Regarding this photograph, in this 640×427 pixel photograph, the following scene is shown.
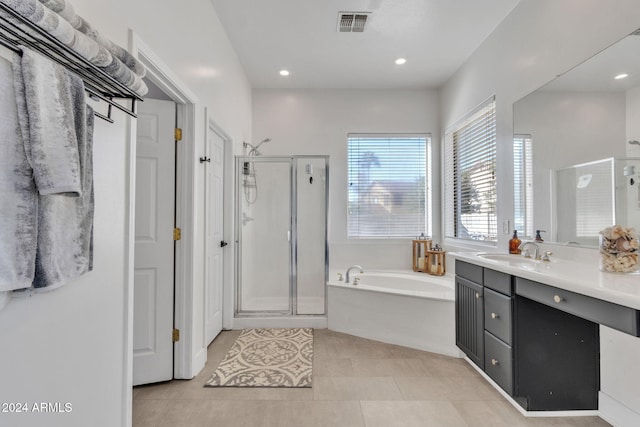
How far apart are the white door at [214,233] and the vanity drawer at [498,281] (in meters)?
2.08

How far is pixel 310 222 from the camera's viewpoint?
3.46m

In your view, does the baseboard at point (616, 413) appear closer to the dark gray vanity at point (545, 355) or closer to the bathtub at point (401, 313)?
the dark gray vanity at point (545, 355)

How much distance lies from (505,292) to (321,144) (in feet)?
9.32

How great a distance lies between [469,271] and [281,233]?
1.92 meters

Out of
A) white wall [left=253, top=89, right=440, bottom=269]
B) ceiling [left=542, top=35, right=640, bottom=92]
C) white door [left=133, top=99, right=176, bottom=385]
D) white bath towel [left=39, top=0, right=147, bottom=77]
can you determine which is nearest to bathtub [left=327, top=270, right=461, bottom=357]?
white wall [left=253, top=89, right=440, bottom=269]

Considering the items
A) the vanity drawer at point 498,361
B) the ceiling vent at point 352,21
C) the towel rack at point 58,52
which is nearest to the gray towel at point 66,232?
the towel rack at point 58,52

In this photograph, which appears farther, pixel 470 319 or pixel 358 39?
pixel 358 39

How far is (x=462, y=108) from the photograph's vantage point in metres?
3.49

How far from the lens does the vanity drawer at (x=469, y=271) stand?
7.04ft

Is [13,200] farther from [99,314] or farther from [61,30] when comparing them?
[99,314]

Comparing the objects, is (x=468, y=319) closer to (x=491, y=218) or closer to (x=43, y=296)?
(x=491, y=218)

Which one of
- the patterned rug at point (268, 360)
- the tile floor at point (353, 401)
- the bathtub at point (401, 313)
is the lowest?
the tile floor at point (353, 401)

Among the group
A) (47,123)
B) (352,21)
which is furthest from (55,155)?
(352,21)

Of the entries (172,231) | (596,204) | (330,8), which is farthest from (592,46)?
(172,231)
